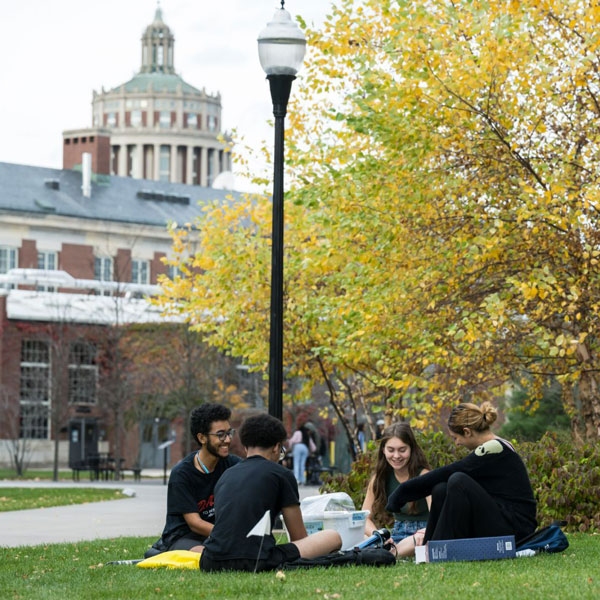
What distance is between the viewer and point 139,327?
151 feet

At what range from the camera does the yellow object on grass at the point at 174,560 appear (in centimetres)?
864

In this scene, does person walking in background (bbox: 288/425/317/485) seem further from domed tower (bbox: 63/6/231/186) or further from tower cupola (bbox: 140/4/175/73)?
tower cupola (bbox: 140/4/175/73)

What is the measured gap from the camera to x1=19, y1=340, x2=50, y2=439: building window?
47.2 meters

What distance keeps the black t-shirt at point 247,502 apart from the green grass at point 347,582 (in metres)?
0.19

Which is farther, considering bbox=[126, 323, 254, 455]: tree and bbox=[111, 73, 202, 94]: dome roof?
bbox=[111, 73, 202, 94]: dome roof

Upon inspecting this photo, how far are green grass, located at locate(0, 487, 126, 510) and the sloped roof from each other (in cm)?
3934

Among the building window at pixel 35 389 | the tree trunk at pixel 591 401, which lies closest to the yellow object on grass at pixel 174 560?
the tree trunk at pixel 591 401

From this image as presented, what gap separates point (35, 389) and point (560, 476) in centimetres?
3714

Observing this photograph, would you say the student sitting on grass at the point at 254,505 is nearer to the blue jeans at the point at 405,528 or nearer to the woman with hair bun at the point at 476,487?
the woman with hair bun at the point at 476,487

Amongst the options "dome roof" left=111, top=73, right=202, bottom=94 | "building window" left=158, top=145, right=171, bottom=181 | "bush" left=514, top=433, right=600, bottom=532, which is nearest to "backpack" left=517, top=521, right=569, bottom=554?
"bush" left=514, top=433, right=600, bottom=532

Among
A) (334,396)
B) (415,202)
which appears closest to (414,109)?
(415,202)

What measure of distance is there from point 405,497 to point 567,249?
6.13 meters

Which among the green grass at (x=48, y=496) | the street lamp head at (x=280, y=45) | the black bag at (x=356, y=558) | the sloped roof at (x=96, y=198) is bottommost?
the green grass at (x=48, y=496)

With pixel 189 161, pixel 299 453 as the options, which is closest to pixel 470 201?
pixel 299 453
